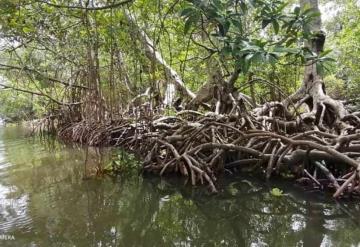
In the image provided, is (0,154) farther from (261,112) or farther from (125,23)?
(261,112)

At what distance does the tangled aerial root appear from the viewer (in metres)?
3.53

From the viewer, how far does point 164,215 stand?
3.20 m

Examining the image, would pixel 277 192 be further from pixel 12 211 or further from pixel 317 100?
pixel 12 211

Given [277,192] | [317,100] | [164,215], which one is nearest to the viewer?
[164,215]

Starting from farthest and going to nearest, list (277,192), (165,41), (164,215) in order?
(165,41)
(277,192)
(164,215)

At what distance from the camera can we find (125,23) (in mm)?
5031

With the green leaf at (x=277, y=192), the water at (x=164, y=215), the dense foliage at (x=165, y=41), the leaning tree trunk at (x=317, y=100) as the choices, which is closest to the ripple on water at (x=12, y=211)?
the water at (x=164, y=215)

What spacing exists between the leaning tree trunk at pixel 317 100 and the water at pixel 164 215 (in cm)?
116

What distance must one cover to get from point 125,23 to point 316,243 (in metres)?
3.66

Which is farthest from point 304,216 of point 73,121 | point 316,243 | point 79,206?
point 73,121

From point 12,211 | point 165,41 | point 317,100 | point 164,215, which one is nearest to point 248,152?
point 164,215

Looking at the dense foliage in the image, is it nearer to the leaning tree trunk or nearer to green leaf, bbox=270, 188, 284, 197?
the leaning tree trunk

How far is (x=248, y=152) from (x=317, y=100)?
1.49 m

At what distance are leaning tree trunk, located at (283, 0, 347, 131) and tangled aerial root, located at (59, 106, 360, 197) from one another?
1.49 ft
